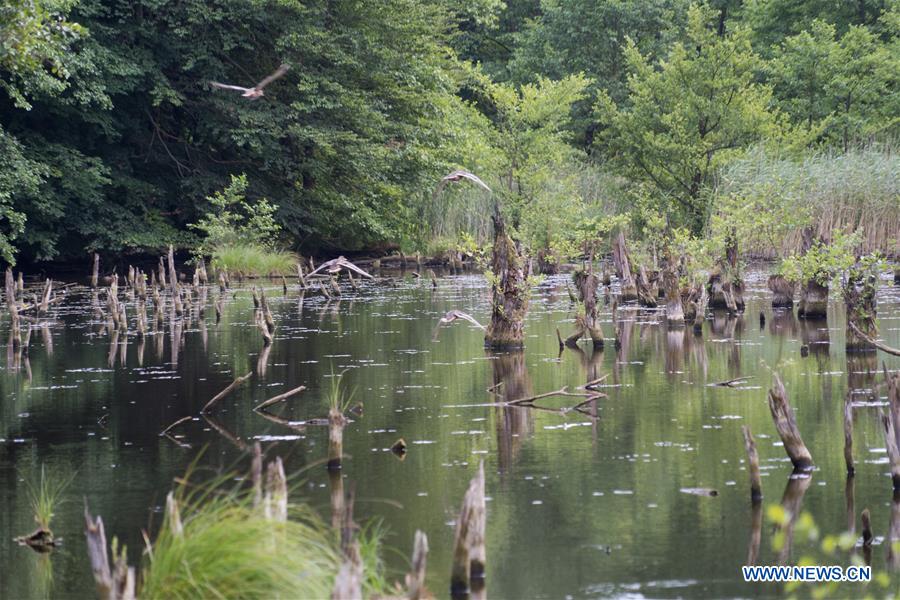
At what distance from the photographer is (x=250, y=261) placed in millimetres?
38656

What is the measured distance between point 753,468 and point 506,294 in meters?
9.63

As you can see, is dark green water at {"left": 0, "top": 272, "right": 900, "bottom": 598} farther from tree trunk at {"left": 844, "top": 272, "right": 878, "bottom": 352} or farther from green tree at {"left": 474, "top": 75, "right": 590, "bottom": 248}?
green tree at {"left": 474, "top": 75, "right": 590, "bottom": 248}

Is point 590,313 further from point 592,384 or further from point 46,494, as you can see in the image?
point 46,494

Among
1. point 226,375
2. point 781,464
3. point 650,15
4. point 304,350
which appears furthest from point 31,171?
point 650,15

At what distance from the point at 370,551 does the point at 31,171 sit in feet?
96.1

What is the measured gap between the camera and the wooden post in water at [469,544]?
7.10m

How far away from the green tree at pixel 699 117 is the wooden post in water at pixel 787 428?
102 feet

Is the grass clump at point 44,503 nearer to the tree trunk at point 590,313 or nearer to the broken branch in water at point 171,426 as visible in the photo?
the broken branch in water at point 171,426

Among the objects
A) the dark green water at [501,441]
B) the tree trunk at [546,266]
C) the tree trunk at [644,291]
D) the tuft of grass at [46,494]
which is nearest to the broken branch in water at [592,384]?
the dark green water at [501,441]

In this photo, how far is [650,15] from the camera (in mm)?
59188

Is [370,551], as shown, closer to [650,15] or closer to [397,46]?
[397,46]

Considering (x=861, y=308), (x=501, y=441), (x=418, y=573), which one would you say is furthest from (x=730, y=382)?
(x=418, y=573)

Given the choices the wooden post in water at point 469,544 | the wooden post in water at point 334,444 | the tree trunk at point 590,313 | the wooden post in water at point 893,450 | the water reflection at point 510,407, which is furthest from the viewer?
the tree trunk at point 590,313

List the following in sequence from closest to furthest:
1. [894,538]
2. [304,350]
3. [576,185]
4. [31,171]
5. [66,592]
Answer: [66,592] → [894,538] → [304,350] → [31,171] → [576,185]
